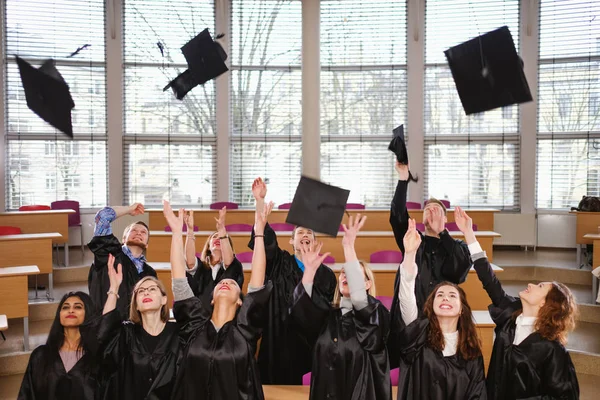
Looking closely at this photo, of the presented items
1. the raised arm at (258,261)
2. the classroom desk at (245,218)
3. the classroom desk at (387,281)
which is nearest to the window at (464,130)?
the classroom desk at (245,218)

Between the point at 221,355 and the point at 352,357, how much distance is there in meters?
0.60

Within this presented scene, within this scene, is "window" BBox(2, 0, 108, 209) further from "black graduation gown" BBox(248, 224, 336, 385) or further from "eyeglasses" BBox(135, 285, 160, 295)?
"eyeglasses" BBox(135, 285, 160, 295)

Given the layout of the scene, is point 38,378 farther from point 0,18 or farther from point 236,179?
point 0,18

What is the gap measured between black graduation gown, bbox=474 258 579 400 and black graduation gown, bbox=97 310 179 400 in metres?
1.53

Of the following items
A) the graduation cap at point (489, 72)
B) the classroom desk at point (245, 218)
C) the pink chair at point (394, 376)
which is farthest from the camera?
the classroom desk at point (245, 218)

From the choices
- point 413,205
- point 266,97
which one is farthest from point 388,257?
point 266,97

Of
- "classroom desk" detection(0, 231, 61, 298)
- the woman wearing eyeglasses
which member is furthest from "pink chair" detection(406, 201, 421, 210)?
the woman wearing eyeglasses

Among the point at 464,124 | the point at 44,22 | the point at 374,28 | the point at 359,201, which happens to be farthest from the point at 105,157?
the point at 464,124

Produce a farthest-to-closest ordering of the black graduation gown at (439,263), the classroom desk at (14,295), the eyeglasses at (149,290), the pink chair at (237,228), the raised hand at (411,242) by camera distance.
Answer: the pink chair at (237,228) → the classroom desk at (14,295) → the black graduation gown at (439,263) → the eyeglasses at (149,290) → the raised hand at (411,242)

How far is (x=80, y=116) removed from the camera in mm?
9914

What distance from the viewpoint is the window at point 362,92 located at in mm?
10258

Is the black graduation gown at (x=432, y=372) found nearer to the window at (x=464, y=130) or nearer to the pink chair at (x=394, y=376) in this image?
the pink chair at (x=394, y=376)

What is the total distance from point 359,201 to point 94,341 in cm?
783

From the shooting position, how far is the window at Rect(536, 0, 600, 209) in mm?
9602
